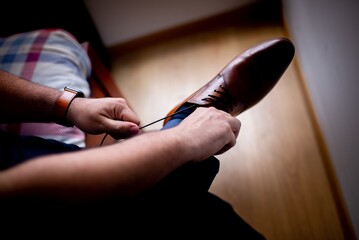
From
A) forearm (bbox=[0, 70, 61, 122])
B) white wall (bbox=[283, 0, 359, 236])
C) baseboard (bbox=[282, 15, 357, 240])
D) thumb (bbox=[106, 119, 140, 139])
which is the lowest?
baseboard (bbox=[282, 15, 357, 240])

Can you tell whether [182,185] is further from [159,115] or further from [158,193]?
[159,115]

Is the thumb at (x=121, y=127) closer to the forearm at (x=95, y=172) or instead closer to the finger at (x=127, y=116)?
the finger at (x=127, y=116)

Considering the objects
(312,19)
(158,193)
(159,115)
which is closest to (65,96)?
(158,193)

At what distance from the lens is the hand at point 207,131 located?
50cm

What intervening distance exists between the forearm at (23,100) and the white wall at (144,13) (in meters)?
0.96

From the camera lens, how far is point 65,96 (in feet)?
2.09

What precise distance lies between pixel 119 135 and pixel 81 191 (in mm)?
263

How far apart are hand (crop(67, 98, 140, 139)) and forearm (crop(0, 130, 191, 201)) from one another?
0.16m

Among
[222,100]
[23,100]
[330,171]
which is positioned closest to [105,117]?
[23,100]

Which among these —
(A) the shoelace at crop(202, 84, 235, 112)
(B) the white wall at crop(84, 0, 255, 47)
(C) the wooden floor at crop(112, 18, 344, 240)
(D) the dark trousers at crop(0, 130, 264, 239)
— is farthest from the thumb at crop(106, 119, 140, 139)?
(B) the white wall at crop(84, 0, 255, 47)

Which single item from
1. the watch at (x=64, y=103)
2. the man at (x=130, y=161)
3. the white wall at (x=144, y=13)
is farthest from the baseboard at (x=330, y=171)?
the watch at (x=64, y=103)

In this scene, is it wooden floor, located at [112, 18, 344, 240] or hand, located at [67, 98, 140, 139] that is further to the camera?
wooden floor, located at [112, 18, 344, 240]

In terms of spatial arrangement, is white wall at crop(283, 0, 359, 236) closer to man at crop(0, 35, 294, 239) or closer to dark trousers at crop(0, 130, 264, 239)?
man at crop(0, 35, 294, 239)

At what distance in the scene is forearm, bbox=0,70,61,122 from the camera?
62cm
